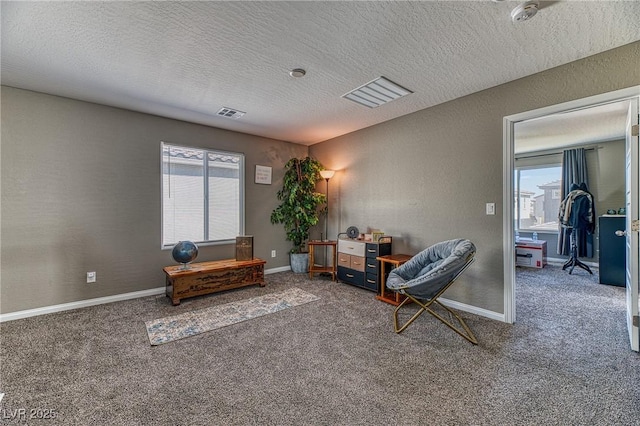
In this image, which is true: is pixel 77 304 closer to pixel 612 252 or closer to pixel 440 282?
pixel 440 282

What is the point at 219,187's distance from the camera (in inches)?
174

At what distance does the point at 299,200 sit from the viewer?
4855mm

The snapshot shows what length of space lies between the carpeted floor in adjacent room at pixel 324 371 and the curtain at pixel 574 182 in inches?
116

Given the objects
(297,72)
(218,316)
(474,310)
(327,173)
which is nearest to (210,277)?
(218,316)

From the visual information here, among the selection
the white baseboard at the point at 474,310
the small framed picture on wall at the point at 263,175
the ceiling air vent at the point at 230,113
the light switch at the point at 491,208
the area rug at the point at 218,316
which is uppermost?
the ceiling air vent at the point at 230,113

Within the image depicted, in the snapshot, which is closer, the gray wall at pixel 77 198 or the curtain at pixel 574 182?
the gray wall at pixel 77 198

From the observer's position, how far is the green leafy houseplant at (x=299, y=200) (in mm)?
4797

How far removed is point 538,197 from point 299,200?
19.3 feet

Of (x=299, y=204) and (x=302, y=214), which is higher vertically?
(x=299, y=204)

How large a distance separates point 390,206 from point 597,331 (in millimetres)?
2484

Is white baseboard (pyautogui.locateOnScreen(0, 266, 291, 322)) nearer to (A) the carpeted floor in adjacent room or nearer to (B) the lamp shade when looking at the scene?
(A) the carpeted floor in adjacent room

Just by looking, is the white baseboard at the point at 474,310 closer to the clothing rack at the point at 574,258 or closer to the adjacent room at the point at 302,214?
the adjacent room at the point at 302,214

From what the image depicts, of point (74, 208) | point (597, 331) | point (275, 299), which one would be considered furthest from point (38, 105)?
point (597, 331)

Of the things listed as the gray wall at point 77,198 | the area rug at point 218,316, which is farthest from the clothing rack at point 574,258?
the gray wall at point 77,198
